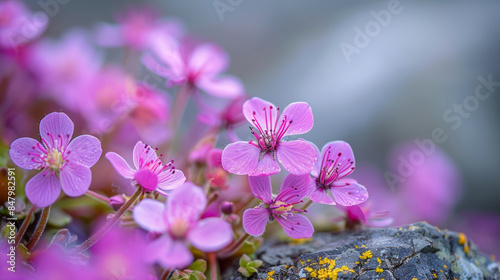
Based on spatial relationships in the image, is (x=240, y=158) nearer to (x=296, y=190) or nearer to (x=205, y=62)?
(x=296, y=190)

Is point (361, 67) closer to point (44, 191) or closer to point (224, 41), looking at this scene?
point (224, 41)

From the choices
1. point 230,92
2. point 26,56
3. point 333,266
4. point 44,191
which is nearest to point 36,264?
point 44,191

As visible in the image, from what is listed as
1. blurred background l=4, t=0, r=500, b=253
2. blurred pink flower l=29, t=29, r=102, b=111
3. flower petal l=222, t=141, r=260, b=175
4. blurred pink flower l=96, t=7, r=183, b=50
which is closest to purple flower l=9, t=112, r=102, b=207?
flower petal l=222, t=141, r=260, b=175

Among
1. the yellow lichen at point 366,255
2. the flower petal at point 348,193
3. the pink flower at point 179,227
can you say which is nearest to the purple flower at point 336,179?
the flower petal at point 348,193

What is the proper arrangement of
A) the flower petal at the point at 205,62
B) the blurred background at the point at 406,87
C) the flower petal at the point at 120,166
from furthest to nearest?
the blurred background at the point at 406,87, the flower petal at the point at 205,62, the flower petal at the point at 120,166

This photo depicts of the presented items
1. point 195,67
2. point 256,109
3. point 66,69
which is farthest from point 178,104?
point 256,109

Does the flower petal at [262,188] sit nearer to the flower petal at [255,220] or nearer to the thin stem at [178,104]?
the flower petal at [255,220]

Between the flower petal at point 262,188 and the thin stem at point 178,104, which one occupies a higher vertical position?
the thin stem at point 178,104
